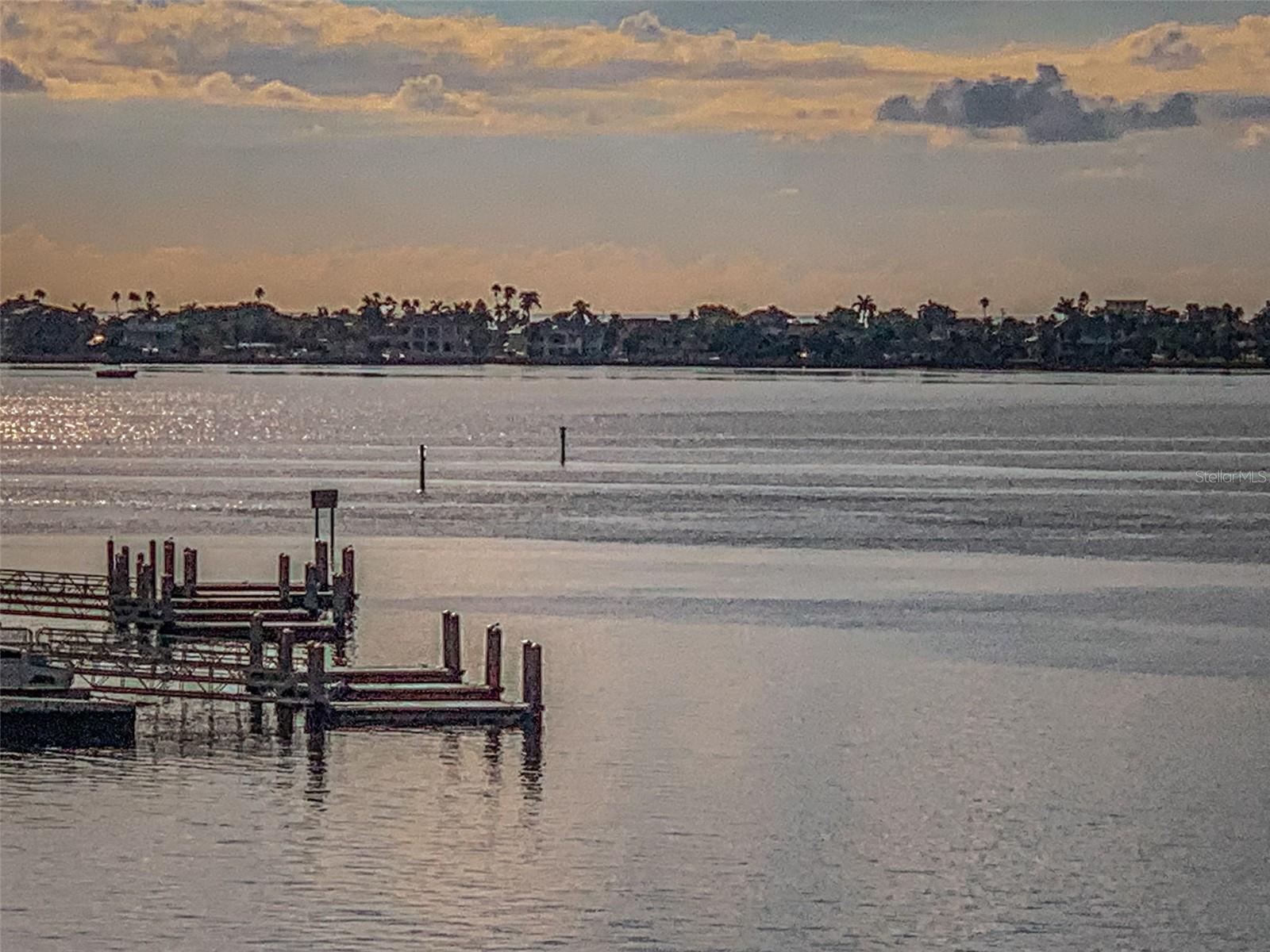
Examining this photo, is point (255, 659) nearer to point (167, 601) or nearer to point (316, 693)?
point (316, 693)

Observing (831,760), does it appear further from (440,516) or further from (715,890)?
(440,516)

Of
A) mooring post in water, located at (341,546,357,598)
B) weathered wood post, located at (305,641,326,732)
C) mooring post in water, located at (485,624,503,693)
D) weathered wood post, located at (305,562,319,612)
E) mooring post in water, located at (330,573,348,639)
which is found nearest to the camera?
weathered wood post, located at (305,641,326,732)

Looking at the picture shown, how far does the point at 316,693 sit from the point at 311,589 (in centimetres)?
1441

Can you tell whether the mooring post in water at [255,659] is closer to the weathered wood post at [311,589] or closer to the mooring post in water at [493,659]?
the mooring post in water at [493,659]

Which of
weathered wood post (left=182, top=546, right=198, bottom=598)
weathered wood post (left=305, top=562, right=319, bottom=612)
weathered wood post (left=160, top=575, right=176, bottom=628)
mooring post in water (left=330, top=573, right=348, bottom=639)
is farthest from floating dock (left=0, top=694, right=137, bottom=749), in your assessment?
weathered wood post (left=182, top=546, right=198, bottom=598)

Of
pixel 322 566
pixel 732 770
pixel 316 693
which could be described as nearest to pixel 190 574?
pixel 322 566

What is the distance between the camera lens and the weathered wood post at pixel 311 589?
49.6 metres

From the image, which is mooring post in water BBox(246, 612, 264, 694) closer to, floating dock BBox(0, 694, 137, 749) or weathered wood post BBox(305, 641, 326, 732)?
weathered wood post BBox(305, 641, 326, 732)

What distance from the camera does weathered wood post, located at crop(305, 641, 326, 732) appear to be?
116 feet

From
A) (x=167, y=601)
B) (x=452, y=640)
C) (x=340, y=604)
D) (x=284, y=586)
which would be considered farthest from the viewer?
(x=284, y=586)

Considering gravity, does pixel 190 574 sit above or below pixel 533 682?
below

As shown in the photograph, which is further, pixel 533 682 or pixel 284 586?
pixel 284 586

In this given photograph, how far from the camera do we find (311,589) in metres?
50.0

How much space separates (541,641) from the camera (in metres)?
46.1
